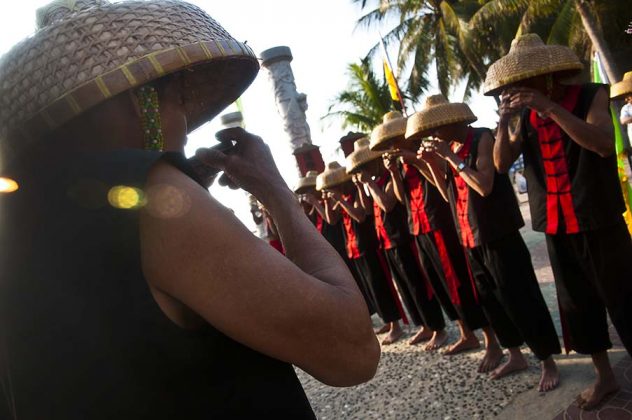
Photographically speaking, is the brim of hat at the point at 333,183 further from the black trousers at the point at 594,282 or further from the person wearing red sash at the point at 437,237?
the black trousers at the point at 594,282

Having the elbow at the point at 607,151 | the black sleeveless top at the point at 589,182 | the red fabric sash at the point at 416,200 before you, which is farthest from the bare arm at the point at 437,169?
the elbow at the point at 607,151

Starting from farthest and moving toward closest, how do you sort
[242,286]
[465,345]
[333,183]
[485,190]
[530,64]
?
[333,183], [465,345], [485,190], [530,64], [242,286]

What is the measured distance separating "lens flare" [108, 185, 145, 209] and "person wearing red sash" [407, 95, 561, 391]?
2821mm

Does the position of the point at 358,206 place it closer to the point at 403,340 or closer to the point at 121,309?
the point at 403,340

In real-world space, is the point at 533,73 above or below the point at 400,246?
above

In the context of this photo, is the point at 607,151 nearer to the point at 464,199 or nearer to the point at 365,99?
the point at 464,199

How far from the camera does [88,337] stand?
2.82 ft

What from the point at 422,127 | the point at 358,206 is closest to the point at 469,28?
the point at 358,206

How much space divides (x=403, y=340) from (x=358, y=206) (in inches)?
60.1

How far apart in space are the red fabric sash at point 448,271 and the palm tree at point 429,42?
57.1ft

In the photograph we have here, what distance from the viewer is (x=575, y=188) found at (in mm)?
2787

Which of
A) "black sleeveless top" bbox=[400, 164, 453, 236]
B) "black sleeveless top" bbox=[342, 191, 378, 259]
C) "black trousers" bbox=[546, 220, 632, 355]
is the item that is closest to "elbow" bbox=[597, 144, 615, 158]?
"black trousers" bbox=[546, 220, 632, 355]

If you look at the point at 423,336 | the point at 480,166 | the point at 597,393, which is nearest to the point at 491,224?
the point at 480,166

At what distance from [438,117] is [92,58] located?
286 cm
